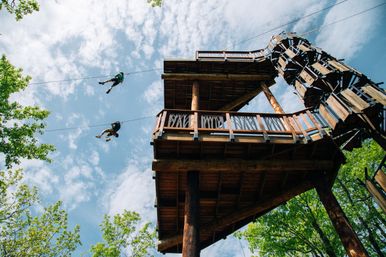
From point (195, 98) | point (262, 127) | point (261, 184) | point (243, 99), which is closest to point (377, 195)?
point (261, 184)

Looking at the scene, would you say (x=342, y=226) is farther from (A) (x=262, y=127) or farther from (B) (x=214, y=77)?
(B) (x=214, y=77)

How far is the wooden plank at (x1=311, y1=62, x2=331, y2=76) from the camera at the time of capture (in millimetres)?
9391

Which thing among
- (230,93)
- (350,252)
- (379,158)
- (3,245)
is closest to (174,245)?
(350,252)

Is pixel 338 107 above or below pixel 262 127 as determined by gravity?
above

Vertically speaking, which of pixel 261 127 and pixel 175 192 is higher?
pixel 261 127

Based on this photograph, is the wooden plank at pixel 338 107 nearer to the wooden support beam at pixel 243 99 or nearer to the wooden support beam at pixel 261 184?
the wooden support beam at pixel 261 184

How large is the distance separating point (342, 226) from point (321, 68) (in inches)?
240

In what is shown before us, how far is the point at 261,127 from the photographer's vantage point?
816cm

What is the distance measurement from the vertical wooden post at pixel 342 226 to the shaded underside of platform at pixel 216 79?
786cm

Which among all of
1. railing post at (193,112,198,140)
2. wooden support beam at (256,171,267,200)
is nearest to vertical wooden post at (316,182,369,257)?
wooden support beam at (256,171,267,200)

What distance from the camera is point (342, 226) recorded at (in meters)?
7.02

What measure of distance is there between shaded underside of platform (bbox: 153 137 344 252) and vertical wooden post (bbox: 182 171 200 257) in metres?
0.45

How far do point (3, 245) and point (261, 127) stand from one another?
20.0 meters

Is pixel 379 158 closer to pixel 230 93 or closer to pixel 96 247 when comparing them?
pixel 230 93
